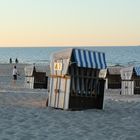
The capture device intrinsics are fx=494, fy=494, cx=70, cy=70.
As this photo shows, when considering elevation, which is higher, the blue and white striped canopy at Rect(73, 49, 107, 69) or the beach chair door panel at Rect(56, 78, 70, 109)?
the blue and white striped canopy at Rect(73, 49, 107, 69)

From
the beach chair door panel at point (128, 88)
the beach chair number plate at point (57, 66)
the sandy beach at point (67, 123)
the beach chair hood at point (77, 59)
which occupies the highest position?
the beach chair hood at point (77, 59)

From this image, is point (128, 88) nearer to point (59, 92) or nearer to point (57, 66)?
point (57, 66)

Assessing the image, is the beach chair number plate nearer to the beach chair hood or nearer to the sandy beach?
the beach chair hood

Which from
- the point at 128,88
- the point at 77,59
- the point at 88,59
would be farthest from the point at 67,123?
the point at 128,88

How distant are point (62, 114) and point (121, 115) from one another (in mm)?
1807

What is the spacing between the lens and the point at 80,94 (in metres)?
16.5

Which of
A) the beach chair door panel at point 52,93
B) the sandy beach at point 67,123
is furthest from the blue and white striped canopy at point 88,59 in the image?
the sandy beach at point 67,123

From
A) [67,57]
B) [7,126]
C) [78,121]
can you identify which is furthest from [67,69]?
[7,126]

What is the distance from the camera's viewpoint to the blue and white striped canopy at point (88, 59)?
637 inches

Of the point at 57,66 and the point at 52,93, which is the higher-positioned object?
the point at 57,66

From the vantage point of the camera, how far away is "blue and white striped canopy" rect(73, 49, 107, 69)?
16.2m

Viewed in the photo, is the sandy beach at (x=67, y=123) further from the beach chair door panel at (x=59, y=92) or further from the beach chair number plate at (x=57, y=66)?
the beach chair number plate at (x=57, y=66)

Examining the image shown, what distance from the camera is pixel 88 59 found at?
16438 mm

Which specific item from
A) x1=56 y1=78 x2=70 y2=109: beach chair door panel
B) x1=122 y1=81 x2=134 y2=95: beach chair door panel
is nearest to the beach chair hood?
x1=56 y1=78 x2=70 y2=109: beach chair door panel
